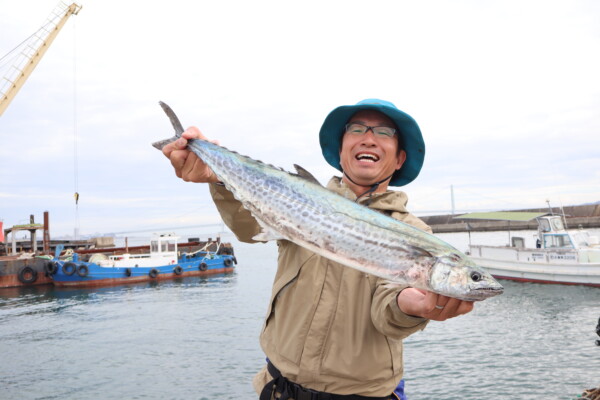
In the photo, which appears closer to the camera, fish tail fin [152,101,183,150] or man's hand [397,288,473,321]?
man's hand [397,288,473,321]

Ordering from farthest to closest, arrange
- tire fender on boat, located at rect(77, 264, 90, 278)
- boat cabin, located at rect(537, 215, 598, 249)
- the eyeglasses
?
1. tire fender on boat, located at rect(77, 264, 90, 278)
2. boat cabin, located at rect(537, 215, 598, 249)
3. the eyeglasses

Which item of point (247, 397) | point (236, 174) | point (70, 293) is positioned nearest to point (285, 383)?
point (236, 174)

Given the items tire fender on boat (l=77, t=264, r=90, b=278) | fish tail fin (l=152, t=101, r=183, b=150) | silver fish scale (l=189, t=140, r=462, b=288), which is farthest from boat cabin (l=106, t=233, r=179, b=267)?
silver fish scale (l=189, t=140, r=462, b=288)

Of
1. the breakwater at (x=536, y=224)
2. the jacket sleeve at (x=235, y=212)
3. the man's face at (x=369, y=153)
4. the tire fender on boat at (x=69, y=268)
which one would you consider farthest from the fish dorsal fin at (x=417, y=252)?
the breakwater at (x=536, y=224)

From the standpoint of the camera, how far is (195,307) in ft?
72.9

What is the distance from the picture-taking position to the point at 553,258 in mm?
23375

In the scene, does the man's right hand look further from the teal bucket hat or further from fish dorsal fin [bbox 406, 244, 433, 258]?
fish dorsal fin [bbox 406, 244, 433, 258]

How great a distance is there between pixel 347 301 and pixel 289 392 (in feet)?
1.94

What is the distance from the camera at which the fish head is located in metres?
2.00

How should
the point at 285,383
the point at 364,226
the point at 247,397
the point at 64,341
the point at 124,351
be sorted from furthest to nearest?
the point at 64,341, the point at 124,351, the point at 247,397, the point at 285,383, the point at 364,226

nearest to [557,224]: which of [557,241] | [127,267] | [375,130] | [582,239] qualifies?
[557,241]

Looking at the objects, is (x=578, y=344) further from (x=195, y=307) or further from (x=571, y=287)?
(x=195, y=307)

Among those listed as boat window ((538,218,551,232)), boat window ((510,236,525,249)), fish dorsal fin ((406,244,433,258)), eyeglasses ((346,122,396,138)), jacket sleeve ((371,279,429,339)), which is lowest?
boat window ((510,236,525,249))

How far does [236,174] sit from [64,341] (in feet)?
54.1
